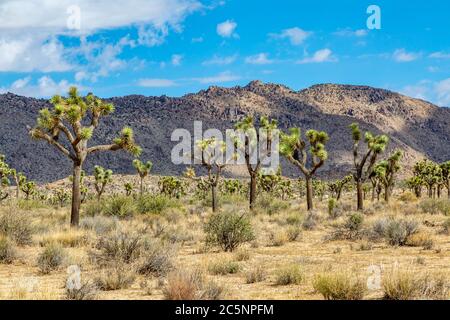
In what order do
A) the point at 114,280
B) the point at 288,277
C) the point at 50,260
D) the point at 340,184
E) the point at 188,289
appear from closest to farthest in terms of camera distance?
the point at 188,289, the point at 114,280, the point at 288,277, the point at 50,260, the point at 340,184

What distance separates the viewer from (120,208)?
93.0 feet

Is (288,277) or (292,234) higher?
(292,234)

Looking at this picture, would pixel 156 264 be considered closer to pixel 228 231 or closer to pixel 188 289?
pixel 188 289

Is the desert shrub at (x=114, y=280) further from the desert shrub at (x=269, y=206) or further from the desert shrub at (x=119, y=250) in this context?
the desert shrub at (x=269, y=206)

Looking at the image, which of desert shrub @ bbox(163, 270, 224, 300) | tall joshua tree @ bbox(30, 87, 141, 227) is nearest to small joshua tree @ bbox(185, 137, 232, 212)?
tall joshua tree @ bbox(30, 87, 141, 227)

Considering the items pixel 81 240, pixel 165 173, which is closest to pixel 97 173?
pixel 81 240

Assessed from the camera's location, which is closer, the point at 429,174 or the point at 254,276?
the point at 254,276

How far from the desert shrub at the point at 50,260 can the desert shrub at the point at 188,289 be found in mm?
4271

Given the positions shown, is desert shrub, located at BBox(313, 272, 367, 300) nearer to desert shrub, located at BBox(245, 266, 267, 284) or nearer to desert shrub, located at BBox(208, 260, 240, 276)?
desert shrub, located at BBox(245, 266, 267, 284)

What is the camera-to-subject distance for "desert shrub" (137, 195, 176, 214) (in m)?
30.4

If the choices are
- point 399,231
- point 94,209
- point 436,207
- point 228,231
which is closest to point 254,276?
point 228,231

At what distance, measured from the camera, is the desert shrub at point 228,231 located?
1686 centimetres

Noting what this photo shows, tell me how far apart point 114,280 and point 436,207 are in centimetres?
2555

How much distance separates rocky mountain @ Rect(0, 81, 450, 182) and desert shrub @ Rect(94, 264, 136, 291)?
10543cm
